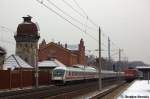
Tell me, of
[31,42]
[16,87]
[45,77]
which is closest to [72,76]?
[45,77]

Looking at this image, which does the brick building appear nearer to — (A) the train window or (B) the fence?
(B) the fence

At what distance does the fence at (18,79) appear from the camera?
52844 millimetres

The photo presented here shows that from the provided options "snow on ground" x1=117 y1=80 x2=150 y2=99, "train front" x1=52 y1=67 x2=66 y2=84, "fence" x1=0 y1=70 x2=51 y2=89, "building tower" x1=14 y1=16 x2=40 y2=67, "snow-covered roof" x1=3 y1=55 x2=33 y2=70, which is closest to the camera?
"snow on ground" x1=117 y1=80 x2=150 y2=99

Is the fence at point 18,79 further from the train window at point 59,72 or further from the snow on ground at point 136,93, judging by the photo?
the snow on ground at point 136,93

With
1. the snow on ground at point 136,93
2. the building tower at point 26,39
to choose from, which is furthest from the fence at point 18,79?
the building tower at point 26,39

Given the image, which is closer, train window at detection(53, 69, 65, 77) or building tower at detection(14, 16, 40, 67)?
train window at detection(53, 69, 65, 77)

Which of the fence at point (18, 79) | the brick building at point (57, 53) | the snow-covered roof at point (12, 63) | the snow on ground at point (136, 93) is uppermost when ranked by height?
the brick building at point (57, 53)

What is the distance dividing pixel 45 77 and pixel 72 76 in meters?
4.35

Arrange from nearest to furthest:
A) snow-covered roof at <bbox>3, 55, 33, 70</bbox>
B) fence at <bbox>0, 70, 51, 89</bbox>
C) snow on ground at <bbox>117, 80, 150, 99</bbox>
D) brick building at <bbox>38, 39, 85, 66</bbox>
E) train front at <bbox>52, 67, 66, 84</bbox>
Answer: snow on ground at <bbox>117, 80, 150, 99</bbox> < fence at <bbox>0, 70, 51, 89</bbox> < train front at <bbox>52, 67, 66, 84</bbox> < snow-covered roof at <bbox>3, 55, 33, 70</bbox> < brick building at <bbox>38, 39, 85, 66</bbox>

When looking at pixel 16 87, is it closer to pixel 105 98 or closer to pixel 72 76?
pixel 72 76

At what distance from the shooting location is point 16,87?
57000mm

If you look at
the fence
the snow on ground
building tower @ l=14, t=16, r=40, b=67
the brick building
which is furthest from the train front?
the brick building

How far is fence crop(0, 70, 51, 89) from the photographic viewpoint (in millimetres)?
52844

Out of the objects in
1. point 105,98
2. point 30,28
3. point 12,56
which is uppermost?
point 30,28
